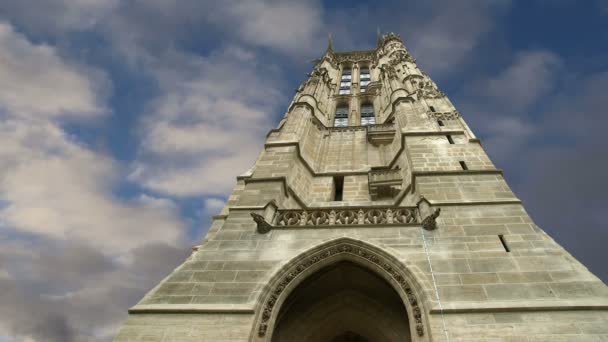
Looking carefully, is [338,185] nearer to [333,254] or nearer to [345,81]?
[333,254]

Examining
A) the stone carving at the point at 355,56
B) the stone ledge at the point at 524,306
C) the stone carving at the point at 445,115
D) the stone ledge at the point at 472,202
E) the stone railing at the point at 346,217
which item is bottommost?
the stone ledge at the point at 524,306

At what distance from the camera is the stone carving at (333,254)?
6742mm

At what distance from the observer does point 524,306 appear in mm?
6395

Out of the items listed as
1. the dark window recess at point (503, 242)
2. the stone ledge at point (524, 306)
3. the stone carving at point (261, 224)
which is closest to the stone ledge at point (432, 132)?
the dark window recess at point (503, 242)

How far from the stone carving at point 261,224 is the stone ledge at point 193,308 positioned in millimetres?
2221

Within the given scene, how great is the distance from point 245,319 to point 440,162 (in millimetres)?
7560

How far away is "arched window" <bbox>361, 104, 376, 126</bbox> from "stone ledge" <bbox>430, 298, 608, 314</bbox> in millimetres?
13021

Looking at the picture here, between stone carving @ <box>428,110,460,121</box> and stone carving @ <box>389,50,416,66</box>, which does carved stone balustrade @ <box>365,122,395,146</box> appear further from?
stone carving @ <box>389,50,416,66</box>

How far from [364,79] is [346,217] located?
61.2 ft

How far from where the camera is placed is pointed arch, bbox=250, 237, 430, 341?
6.72m

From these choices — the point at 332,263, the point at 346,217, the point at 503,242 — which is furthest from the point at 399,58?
the point at 332,263

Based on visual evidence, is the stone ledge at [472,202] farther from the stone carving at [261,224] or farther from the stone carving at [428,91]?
the stone carving at [428,91]

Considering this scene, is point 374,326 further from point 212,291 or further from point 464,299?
point 212,291

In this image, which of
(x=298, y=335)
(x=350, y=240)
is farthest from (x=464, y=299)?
(x=298, y=335)
